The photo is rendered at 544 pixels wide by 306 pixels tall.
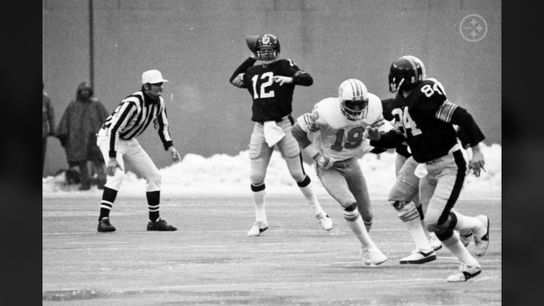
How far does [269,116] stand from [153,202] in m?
1.49

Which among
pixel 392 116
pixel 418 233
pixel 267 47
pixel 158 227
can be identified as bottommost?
pixel 158 227

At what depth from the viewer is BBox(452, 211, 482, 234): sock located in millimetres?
9703

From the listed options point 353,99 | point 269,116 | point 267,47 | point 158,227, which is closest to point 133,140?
point 158,227

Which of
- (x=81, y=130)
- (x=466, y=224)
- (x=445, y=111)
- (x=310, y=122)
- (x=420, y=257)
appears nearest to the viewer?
(x=445, y=111)

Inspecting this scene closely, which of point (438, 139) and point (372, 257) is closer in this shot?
point (438, 139)

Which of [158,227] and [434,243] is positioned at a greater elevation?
[434,243]

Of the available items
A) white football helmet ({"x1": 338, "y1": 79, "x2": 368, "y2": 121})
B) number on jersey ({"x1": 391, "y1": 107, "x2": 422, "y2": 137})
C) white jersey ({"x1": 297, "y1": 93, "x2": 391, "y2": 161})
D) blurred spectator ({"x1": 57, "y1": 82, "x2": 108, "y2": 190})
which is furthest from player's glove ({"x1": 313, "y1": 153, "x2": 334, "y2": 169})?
blurred spectator ({"x1": 57, "y1": 82, "x2": 108, "y2": 190})

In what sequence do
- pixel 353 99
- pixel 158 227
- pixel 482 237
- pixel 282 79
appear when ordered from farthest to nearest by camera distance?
pixel 158 227, pixel 282 79, pixel 482 237, pixel 353 99

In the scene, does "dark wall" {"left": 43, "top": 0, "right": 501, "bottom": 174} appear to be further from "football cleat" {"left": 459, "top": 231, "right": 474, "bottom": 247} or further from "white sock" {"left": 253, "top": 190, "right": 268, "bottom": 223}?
"football cleat" {"left": 459, "top": 231, "right": 474, "bottom": 247}

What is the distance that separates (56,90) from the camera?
2045 centimetres

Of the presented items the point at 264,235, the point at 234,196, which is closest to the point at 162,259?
the point at 264,235

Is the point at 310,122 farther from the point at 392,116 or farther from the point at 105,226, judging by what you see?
the point at 105,226

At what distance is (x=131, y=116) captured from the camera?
13.5m
